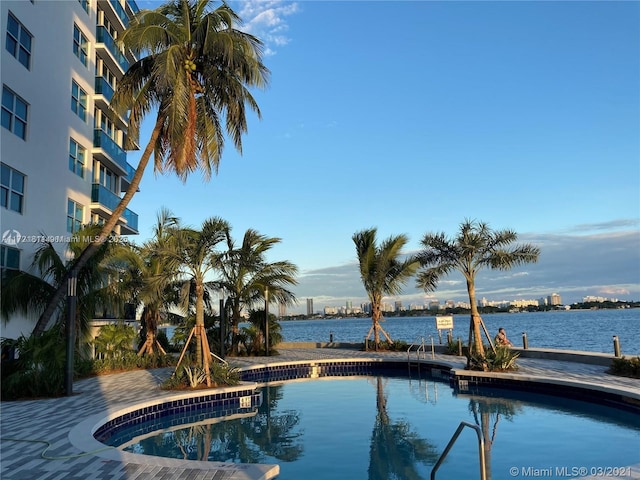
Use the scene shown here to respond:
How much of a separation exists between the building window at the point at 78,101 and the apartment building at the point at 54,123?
0.02 meters

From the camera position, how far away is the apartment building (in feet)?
45.5

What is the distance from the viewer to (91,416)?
8516 mm

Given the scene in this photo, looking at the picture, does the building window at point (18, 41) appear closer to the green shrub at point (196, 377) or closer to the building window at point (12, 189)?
the building window at point (12, 189)

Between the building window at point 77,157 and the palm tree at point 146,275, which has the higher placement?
the building window at point 77,157

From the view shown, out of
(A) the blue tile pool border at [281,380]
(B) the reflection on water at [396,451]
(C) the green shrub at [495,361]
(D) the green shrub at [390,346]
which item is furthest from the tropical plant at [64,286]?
(D) the green shrub at [390,346]

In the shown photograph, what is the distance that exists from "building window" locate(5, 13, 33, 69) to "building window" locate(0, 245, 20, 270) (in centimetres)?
598

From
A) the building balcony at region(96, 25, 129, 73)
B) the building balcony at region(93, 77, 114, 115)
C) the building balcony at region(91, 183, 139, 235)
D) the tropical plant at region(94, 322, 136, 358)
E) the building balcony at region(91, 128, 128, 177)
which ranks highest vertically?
the building balcony at region(96, 25, 129, 73)

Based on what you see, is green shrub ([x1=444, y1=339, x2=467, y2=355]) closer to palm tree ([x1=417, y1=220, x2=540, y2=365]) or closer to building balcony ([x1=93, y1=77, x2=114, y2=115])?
palm tree ([x1=417, y1=220, x2=540, y2=365])

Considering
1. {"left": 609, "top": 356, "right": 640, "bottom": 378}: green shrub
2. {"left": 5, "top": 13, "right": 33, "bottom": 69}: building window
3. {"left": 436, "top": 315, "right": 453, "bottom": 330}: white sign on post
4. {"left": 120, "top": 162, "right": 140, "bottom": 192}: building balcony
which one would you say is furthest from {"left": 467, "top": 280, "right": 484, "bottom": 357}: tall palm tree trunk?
{"left": 120, "top": 162, "right": 140, "bottom": 192}: building balcony

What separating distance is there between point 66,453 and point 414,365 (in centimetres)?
1306

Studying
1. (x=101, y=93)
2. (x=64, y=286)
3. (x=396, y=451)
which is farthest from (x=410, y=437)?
(x=101, y=93)

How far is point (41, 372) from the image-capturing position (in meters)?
10.7

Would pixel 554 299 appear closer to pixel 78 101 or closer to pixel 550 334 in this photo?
pixel 550 334

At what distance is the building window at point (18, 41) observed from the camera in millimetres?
13828
